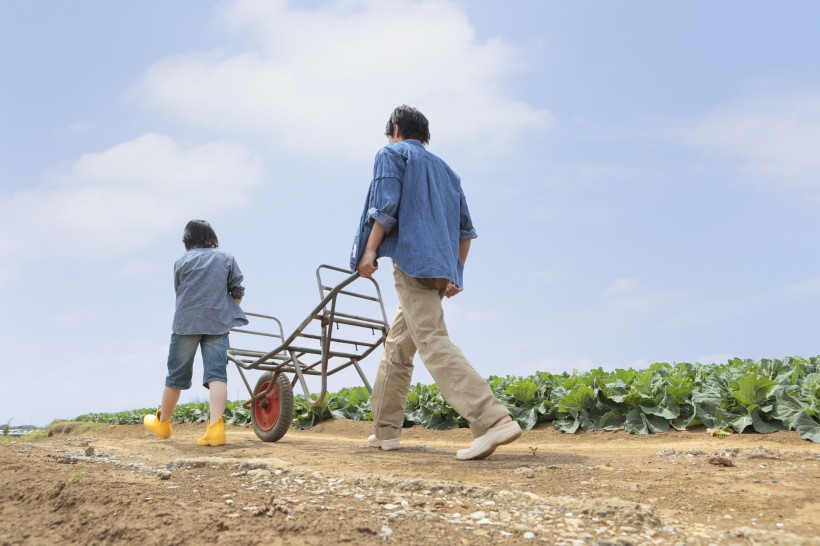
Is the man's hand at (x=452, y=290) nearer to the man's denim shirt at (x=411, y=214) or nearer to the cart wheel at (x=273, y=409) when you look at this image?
the man's denim shirt at (x=411, y=214)

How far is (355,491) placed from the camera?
9.52 feet

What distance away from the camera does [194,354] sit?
19.0 feet

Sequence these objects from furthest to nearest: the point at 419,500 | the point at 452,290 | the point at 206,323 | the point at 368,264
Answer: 1. the point at 206,323
2. the point at 452,290
3. the point at 368,264
4. the point at 419,500

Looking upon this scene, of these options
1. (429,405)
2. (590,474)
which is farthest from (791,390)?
(429,405)

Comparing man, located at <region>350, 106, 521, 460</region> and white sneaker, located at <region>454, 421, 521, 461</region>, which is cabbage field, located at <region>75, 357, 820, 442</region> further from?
white sneaker, located at <region>454, 421, 521, 461</region>

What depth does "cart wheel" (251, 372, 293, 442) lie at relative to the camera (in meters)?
5.70

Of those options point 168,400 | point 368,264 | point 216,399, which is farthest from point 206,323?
point 368,264

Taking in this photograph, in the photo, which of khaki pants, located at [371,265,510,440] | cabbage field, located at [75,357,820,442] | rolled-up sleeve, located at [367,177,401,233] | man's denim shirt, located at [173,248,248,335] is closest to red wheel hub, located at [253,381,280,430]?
man's denim shirt, located at [173,248,248,335]

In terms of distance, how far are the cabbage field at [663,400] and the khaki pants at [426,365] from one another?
2.62 m

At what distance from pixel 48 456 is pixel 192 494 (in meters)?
2.14

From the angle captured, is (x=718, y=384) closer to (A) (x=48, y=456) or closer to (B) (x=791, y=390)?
(B) (x=791, y=390)

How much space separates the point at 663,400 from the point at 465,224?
3.07m

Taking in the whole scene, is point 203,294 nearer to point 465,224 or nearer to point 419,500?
point 465,224

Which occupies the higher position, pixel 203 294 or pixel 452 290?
pixel 203 294
